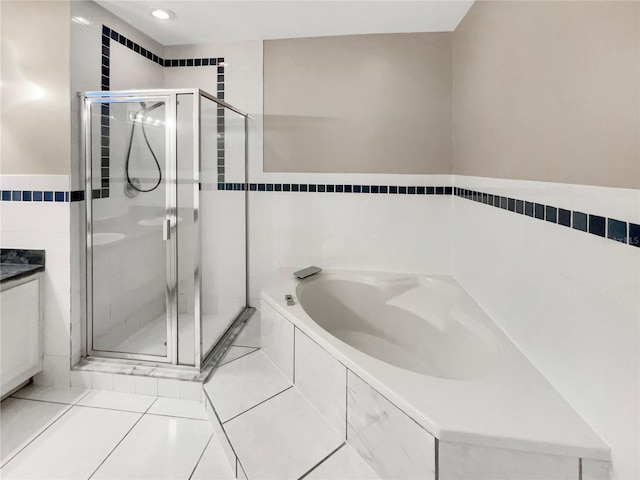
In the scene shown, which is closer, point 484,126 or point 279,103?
point 484,126

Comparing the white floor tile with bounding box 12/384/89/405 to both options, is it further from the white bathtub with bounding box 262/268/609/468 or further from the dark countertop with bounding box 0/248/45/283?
the white bathtub with bounding box 262/268/609/468

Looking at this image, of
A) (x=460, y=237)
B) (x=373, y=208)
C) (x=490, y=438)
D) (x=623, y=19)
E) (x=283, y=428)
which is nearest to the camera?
(x=623, y=19)

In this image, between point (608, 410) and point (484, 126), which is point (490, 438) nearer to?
point (608, 410)

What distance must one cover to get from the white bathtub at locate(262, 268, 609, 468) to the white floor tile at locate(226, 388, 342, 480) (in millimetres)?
318

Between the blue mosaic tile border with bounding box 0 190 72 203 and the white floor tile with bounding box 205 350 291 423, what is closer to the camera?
the white floor tile with bounding box 205 350 291 423

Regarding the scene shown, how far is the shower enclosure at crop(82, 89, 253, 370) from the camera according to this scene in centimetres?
198

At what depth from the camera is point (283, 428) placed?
1.54 metres

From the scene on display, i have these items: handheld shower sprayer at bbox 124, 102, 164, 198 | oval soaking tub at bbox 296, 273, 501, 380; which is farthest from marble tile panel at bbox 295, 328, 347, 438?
handheld shower sprayer at bbox 124, 102, 164, 198

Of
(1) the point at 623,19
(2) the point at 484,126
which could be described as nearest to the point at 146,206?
(2) the point at 484,126

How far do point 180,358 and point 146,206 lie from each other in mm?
900

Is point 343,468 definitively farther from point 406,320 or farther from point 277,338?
point 406,320

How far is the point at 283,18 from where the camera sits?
239 cm

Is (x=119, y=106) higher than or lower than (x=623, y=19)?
higher

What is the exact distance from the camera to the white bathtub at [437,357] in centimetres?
108
